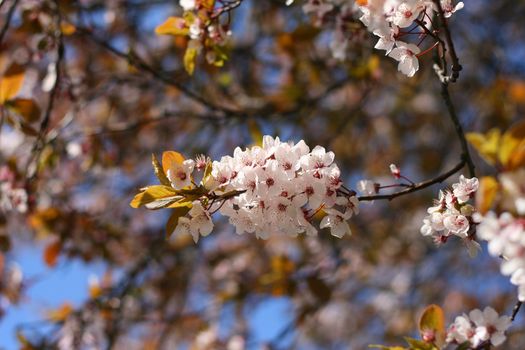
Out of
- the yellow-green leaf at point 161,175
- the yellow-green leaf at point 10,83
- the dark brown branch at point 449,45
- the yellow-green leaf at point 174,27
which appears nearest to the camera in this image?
the dark brown branch at point 449,45

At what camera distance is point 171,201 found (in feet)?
5.72

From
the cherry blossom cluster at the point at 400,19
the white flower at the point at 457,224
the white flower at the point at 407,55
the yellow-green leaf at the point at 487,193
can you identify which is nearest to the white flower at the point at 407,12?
the cherry blossom cluster at the point at 400,19

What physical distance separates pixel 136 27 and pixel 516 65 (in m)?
3.01

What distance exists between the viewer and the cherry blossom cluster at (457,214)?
1764 millimetres

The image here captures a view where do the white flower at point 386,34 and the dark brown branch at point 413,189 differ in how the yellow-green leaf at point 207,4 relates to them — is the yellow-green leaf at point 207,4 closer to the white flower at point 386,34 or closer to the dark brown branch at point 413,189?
the white flower at point 386,34

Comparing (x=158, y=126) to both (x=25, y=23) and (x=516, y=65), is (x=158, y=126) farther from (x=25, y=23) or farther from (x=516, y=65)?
(x=516, y=65)

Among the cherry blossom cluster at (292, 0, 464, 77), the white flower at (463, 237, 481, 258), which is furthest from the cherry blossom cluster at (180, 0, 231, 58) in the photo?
the white flower at (463, 237, 481, 258)

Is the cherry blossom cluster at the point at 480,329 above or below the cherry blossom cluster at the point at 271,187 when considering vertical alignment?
below

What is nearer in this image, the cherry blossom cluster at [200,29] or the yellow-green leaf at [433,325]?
the yellow-green leaf at [433,325]

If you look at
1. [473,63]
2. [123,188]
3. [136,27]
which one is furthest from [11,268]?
Result: [473,63]

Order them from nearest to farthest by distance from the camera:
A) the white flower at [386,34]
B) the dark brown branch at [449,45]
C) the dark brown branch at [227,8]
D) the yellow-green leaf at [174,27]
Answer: the dark brown branch at [449,45]
the white flower at [386,34]
the dark brown branch at [227,8]
the yellow-green leaf at [174,27]

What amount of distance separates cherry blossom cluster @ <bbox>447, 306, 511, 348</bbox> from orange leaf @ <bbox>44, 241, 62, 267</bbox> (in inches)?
102

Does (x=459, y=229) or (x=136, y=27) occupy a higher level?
(x=459, y=229)

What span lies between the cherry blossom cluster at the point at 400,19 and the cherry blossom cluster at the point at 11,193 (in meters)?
1.97
